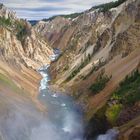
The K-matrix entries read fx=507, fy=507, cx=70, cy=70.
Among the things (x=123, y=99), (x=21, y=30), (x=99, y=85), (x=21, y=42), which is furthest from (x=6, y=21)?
(x=123, y=99)

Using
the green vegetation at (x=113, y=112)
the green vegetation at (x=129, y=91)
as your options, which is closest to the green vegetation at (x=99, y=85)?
the green vegetation at (x=129, y=91)

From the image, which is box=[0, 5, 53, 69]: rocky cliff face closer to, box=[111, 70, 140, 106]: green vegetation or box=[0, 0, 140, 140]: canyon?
box=[0, 0, 140, 140]: canyon

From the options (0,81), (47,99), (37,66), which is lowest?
(37,66)

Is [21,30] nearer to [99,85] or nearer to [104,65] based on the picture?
[104,65]

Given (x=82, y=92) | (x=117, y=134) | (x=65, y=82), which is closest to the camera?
(x=117, y=134)

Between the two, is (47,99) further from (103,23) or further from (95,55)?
(103,23)

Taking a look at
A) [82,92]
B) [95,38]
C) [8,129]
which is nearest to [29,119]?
[8,129]

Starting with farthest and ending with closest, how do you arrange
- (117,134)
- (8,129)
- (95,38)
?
(95,38) → (8,129) → (117,134)
